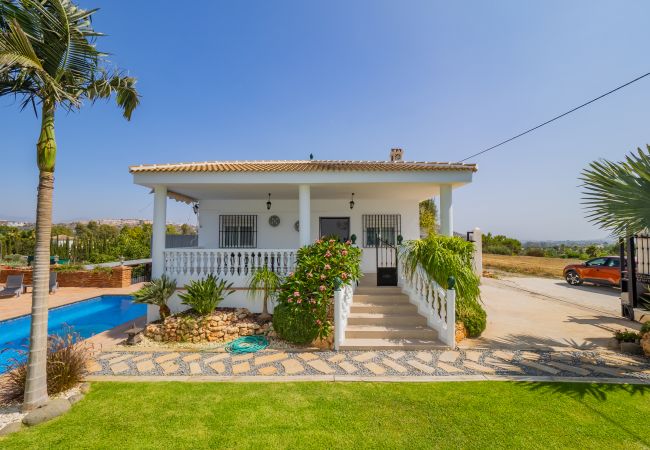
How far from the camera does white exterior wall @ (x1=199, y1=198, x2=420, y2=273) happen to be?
11531mm

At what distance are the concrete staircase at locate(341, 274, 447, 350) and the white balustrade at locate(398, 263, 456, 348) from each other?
16cm

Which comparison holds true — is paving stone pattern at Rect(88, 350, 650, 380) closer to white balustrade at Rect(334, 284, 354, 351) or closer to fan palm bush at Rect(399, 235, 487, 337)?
white balustrade at Rect(334, 284, 354, 351)

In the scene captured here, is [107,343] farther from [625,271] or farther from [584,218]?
[625,271]

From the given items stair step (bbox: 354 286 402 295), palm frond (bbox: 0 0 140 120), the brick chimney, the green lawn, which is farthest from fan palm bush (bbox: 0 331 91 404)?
the brick chimney

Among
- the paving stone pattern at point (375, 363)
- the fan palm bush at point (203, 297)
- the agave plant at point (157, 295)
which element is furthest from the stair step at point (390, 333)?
the agave plant at point (157, 295)

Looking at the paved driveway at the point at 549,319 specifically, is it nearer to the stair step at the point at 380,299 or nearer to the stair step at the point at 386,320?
the stair step at the point at 386,320

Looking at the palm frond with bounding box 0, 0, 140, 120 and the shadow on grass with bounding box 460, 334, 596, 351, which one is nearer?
the palm frond with bounding box 0, 0, 140, 120

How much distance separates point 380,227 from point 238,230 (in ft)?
20.7

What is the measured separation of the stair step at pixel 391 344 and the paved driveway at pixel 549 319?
704 mm

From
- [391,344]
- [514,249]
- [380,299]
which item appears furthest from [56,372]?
[514,249]

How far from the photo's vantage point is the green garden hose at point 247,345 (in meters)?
5.65

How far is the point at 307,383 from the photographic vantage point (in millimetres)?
4281

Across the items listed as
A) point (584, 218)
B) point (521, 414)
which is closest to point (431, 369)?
point (521, 414)

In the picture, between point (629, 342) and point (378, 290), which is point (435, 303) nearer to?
point (378, 290)
